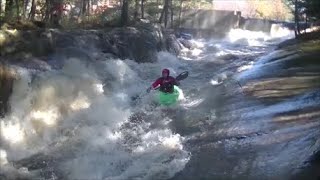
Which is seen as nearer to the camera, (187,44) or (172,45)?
(172,45)

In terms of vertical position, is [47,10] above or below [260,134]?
above

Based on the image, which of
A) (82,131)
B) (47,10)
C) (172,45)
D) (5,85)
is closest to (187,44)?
(172,45)

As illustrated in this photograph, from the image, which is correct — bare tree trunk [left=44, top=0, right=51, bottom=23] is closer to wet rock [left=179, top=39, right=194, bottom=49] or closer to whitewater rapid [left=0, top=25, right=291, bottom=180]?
whitewater rapid [left=0, top=25, right=291, bottom=180]

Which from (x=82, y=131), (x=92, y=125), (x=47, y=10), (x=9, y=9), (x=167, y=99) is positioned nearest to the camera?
(x=82, y=131)

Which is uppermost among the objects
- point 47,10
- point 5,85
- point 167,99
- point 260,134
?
point 47,10

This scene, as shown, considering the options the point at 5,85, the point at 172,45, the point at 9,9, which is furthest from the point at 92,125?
the point at 172,45

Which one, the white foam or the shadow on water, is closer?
the shadow on water

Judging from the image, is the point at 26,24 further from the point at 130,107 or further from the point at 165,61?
the point at 165,61

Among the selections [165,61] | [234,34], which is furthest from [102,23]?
[234,34]

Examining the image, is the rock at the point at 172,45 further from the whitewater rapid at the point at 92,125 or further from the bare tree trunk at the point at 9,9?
the bare tree trunk at the point at 9,9

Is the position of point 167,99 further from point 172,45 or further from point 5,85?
point 172,45

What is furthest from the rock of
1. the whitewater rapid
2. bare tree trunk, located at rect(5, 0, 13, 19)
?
bare tree trunk, located at rect(5, 0, 13, 19)

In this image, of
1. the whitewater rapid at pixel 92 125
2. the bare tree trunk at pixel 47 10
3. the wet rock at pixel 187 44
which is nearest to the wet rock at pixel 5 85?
the whitewater rapid at pixel 92 125

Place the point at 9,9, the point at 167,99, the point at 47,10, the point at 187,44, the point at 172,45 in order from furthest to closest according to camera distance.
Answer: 1. the point at 187,44
2. the point at 172,45
3. the point at 47,10
4. the point at 9,9
5. the point at 167,99
